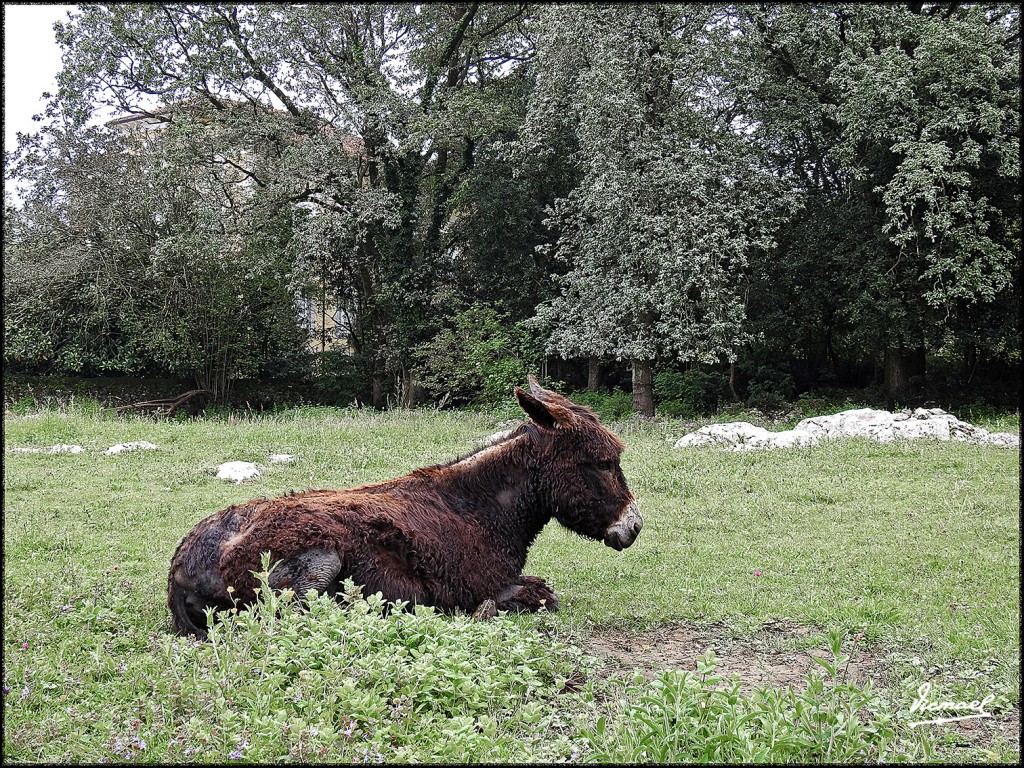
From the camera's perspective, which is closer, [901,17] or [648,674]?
[648,674]

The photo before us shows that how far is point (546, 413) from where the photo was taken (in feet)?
18.5

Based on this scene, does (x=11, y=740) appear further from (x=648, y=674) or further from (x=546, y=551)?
(x=546, y=551)

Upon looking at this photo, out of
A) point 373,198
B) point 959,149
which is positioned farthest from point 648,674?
point 373,198

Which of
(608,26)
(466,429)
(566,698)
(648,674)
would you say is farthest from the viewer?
(608,26)

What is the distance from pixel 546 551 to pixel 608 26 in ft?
56.1

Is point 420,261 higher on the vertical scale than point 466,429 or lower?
higher

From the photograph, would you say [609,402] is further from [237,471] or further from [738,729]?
[738,729]


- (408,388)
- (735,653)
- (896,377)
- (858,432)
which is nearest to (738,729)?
(735,653)

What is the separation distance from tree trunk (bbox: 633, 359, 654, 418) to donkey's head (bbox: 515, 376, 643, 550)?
17153mm

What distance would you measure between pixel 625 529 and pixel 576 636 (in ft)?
2.69

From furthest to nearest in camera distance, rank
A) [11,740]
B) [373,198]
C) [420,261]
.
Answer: [420,261] → [373,198] → [11,740]

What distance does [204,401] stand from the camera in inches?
1116

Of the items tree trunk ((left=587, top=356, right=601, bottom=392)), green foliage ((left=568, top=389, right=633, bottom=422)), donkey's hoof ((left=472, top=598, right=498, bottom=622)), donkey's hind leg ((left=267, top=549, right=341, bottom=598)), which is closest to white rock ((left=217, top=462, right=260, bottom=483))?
donkey's hoof ((left=472, top=598, right=498, bottom=622))

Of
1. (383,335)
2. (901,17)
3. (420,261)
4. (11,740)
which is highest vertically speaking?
(901,17)
